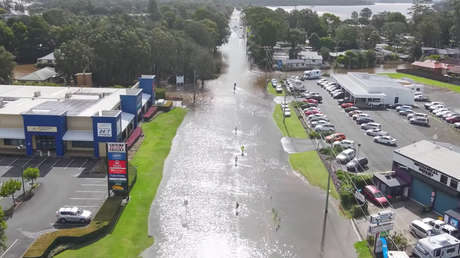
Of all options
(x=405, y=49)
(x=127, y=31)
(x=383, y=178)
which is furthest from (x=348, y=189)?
(x=405, y=49)

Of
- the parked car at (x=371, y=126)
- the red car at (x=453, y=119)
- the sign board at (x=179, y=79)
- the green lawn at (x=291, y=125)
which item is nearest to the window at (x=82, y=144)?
the green lawn at (x=291, y=125)

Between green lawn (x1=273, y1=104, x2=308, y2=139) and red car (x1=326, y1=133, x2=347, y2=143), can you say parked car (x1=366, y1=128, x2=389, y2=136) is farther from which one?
green lawn (x1=273, y1=104, x2=308, y2=139)

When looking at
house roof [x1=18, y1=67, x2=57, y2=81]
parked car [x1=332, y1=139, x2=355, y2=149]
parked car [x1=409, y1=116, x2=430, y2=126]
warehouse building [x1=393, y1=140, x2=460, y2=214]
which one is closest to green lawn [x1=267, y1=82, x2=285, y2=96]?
parked car [x1=409, y1=116, x2=430, y2=126]

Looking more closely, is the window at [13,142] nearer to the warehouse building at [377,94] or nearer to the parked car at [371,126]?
the parked car at [371,126]

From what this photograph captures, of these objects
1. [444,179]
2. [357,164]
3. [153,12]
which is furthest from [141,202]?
[153,12]

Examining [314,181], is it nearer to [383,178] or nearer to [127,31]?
[383,178]

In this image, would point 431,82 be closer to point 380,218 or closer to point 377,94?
point 377,94
